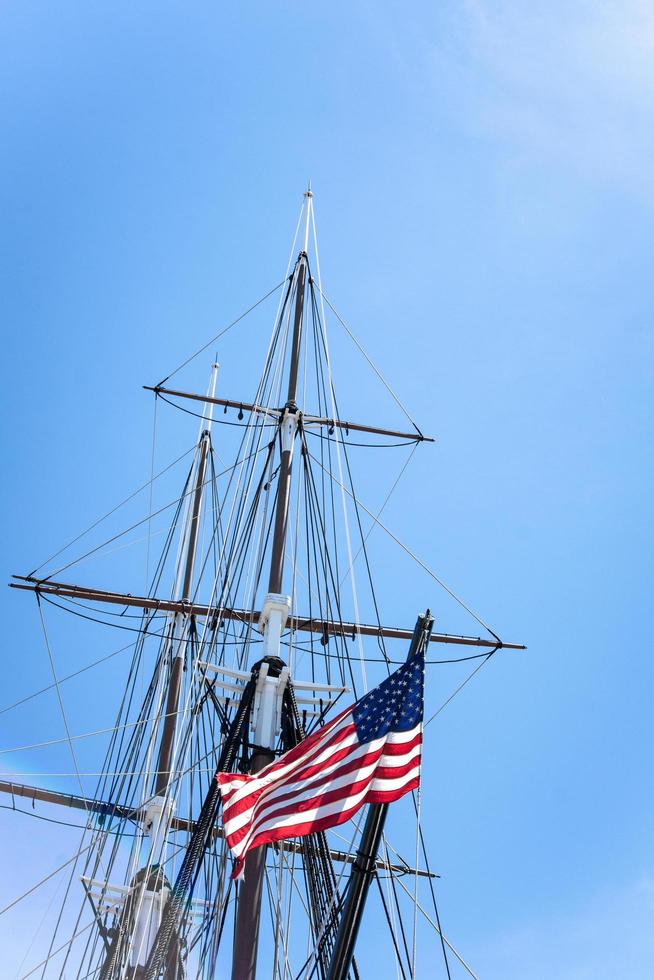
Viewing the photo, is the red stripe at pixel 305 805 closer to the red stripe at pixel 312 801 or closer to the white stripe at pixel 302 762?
the red stripe at pixel 312 801

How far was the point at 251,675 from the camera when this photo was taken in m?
17.2

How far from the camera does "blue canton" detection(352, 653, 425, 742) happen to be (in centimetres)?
971

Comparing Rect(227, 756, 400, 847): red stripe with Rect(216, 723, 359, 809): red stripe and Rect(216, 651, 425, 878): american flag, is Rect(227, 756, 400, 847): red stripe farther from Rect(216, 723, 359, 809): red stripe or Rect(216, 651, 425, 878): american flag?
Rect(216, 723, 359, 809): red stripe

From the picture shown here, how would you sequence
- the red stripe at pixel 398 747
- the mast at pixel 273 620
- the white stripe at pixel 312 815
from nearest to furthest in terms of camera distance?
the white stripe at pixel 312 815 → the red stripe at pixel 398 747 → the mast at pixel 273 620

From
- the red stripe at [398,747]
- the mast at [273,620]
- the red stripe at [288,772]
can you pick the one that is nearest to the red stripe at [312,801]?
the red stripe at [398,747]

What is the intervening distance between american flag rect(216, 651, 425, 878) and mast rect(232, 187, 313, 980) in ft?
11.0

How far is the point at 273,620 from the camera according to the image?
696 inches

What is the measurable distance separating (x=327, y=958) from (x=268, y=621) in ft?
18.7

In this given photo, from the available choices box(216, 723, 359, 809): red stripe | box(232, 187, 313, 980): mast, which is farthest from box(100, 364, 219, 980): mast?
box(216, 723, 359, 809): red stripe

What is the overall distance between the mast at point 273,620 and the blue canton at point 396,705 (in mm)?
5250

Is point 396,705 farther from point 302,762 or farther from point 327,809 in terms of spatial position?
point 302,762

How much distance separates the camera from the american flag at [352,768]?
948 centimetres

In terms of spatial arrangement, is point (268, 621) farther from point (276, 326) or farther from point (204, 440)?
point (204, 440)

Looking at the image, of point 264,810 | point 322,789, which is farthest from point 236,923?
point 322,789
